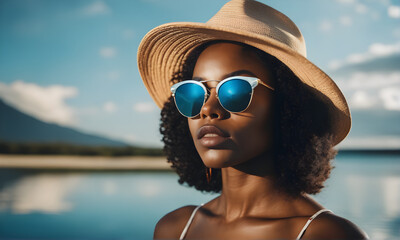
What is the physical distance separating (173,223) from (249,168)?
1.48ft

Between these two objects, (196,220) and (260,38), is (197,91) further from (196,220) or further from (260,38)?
(196,220)

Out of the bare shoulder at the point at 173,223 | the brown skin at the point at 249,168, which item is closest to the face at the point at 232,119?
the brown skin at the point at 249,168

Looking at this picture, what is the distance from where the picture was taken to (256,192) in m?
1.40

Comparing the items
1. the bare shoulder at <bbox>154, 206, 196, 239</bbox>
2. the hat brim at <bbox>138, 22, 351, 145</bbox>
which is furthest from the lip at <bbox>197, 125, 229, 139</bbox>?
the bare shoulder at <bbox>154, 206, 196, 239</bbox>

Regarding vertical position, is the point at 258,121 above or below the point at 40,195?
below

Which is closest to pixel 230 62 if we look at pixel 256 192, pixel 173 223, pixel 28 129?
pixel 256 192

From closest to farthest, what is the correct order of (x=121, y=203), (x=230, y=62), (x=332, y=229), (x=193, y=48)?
(x=332, y=229) → (x=230, y=62) → (x=193, y=48) → (x=121, y=203)

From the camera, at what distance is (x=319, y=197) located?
1624 millimetres

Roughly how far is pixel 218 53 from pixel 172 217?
0.72m

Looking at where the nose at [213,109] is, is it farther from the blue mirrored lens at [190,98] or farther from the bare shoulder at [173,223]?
the bare shoulder at [173,223]

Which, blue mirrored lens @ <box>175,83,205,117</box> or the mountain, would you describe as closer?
blue mirrored lens @ <box>175,83,205,117</box>

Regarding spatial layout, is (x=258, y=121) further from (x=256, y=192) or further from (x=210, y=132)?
(x=256, y=192)

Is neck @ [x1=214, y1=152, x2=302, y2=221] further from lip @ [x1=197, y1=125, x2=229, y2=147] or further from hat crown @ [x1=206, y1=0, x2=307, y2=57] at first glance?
hat crown @ [x1=206, y1=0, x2=307, y2=57]

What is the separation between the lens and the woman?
1271 mm
